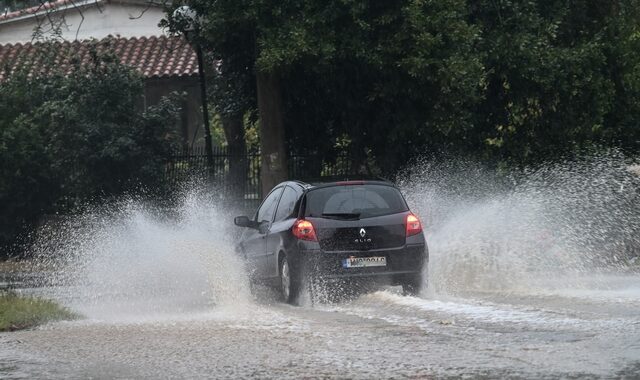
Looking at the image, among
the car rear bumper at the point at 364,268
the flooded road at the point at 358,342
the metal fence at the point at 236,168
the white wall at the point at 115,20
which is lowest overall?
the flooded road at the point at 358,342

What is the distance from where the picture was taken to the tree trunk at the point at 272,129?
24.4 meters

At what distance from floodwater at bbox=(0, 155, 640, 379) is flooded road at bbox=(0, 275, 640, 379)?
2 cm

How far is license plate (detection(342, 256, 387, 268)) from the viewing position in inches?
593

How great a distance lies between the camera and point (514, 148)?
2567cm

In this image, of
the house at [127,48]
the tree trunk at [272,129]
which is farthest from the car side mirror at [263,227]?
the house at [127,48]

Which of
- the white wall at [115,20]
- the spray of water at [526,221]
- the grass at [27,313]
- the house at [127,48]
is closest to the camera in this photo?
the grass at [27,313]

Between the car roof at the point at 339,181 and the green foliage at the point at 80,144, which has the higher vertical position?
the green foliage at the point at 80,144

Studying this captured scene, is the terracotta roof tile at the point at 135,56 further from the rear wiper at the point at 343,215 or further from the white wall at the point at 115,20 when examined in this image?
the rear wiper at the point at 343,215

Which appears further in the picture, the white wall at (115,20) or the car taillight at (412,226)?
the white wall at (115,20)

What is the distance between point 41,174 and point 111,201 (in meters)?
1.98

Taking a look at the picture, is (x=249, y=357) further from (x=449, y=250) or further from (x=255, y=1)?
(x=255, y=1)

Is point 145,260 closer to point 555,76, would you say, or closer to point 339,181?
point 339,181

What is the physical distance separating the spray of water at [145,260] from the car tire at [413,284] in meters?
2.19

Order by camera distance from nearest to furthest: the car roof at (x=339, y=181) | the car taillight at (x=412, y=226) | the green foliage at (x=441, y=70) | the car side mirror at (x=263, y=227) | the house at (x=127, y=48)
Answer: the car taillight at (x=412, y=226) → the car roof at (x=339, y=181) → the car side mirror at (x=263, y=227) → the green foliage at (x=441, y=70) → the house at (x=127, y=48)
